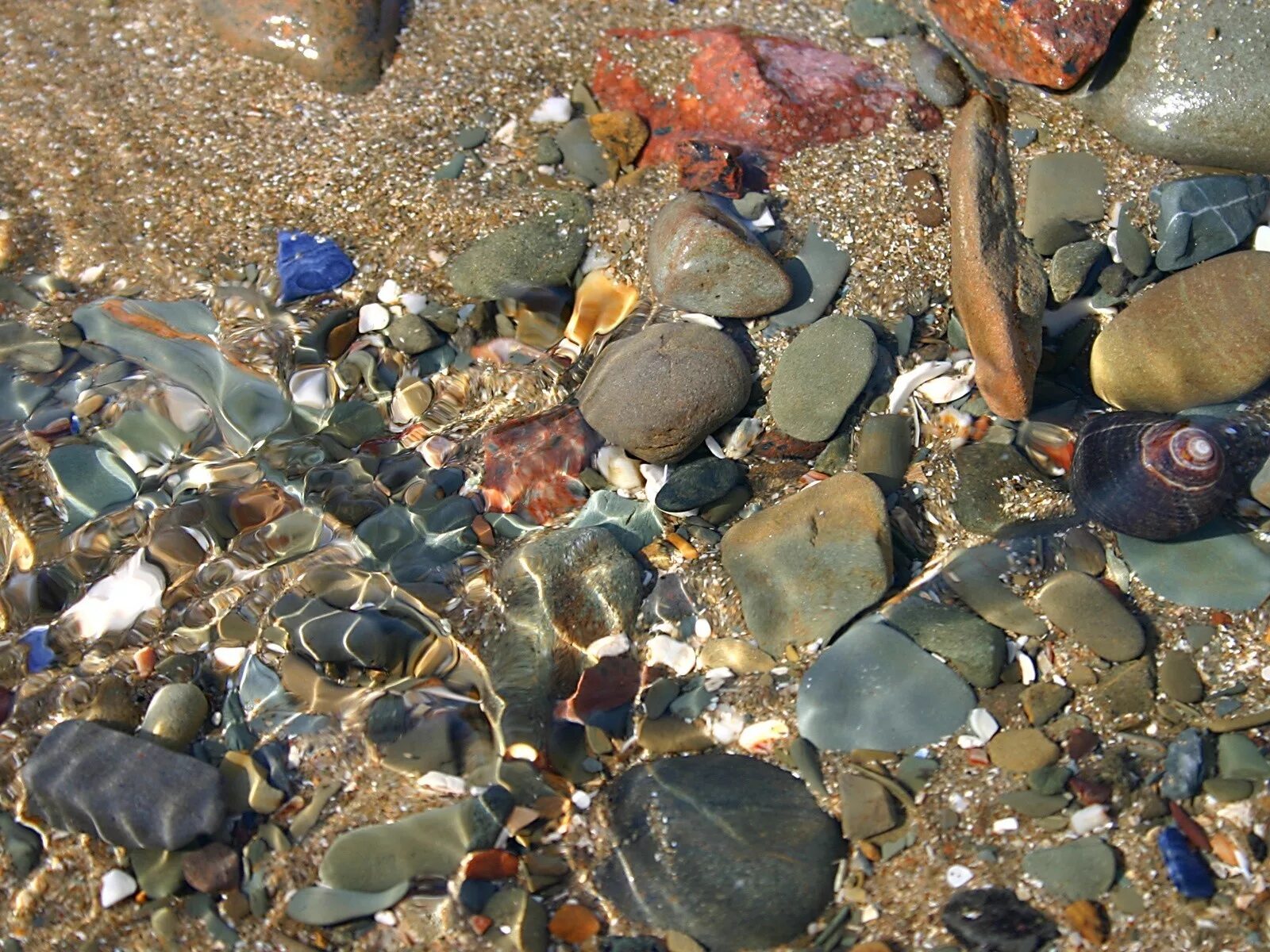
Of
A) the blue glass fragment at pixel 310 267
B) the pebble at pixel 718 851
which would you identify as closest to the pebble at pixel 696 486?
the pebble at pixel 718 851

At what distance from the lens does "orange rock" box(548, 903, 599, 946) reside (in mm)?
2393

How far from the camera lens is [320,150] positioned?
3.70 m

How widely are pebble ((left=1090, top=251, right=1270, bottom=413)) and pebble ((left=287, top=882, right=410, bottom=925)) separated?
2.54 meters

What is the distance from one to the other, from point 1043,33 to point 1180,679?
221 centimetres

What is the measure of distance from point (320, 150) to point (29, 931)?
2679 millimetres

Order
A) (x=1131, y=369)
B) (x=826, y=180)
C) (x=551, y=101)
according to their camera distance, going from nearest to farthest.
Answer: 1. (x=1131, y=369)
2. (x=826, y=180)
3. (x=551, y=101)

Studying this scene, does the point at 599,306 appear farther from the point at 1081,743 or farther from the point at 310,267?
the point at 1081,743

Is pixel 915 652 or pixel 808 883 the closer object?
pixel 808 883

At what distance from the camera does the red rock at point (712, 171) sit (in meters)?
3.45

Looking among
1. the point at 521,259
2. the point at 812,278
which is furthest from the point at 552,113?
the point at 812,278

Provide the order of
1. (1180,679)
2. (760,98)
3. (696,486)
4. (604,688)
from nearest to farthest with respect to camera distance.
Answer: (1180,679) < (604,688) < (696,486) < (760,98)

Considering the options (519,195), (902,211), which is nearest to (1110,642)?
(902,211)

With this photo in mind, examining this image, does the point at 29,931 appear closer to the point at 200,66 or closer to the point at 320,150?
the point at 320,150

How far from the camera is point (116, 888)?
8.08 ft
